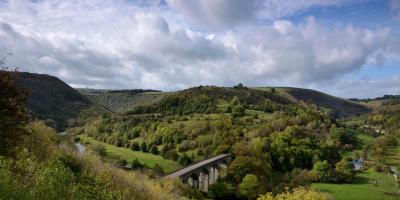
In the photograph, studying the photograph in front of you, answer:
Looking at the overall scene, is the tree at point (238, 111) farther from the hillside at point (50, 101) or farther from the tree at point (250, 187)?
the tree at point (250, 187)

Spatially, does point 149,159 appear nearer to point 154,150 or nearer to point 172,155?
point 172,155

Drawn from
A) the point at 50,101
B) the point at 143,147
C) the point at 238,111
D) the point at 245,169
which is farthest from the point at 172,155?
the point at 50,101

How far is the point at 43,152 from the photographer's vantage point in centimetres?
1842

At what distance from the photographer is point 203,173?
72.6m

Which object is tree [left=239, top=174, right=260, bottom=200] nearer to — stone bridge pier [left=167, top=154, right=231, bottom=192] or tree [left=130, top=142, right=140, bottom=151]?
stone bridge pier [left=167, top=154, right=231, bottom=192]

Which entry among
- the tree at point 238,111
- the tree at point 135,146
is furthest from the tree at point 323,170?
the tree at point 238,111

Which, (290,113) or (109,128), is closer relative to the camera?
(109,128)

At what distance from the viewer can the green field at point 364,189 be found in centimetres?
7525

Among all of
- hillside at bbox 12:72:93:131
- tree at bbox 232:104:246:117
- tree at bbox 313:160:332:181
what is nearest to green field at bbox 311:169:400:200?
tree at bbox 313:160:332:181

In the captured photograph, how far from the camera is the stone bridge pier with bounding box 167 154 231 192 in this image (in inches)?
2443

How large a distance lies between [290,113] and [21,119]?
136 m

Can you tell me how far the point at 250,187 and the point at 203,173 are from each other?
10.9 meters

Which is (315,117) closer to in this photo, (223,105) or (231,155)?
(223,105)

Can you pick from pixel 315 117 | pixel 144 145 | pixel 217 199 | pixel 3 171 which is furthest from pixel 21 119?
pixel 315 117
